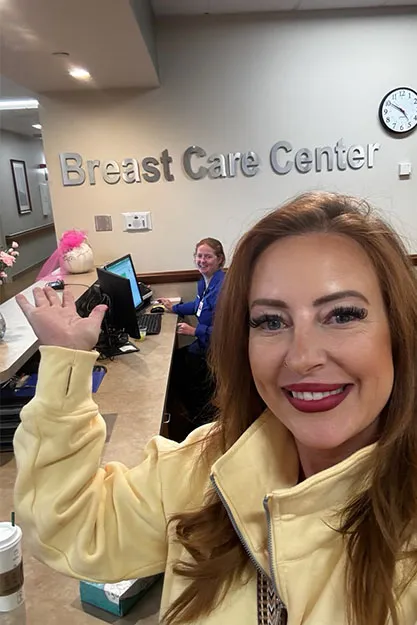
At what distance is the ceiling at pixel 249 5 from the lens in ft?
9.48

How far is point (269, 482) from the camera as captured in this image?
2.70 ft

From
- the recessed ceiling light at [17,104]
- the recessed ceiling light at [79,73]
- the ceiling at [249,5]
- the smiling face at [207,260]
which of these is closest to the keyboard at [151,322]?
the smiling face at [207,260]

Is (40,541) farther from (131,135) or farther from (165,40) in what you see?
(165,40)

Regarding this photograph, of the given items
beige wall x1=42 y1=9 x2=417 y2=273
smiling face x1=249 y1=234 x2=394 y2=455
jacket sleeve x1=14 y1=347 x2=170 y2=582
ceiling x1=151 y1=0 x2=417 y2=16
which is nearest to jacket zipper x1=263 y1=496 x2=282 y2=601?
smiling face x1=249 y1=234 x2=394 y2=455

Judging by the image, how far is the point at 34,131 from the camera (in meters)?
7.44

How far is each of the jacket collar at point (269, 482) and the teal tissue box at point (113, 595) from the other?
30cm

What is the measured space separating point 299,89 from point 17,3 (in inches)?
79.5

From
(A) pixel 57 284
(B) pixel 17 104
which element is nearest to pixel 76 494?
(A) pixel 57 284

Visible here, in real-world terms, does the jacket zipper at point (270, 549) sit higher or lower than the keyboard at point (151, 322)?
higher

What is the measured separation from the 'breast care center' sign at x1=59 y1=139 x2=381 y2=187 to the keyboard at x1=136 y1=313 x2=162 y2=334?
892 mm

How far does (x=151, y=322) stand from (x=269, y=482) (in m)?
2.14

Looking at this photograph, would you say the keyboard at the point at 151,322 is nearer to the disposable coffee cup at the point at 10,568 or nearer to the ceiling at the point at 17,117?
the disposable coffee cup at the point at 10,568

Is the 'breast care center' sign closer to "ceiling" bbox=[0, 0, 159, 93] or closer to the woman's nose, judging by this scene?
"ceiling" bbox=[0, 0, 159, 93]

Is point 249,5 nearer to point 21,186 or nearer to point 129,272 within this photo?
point 129,272
